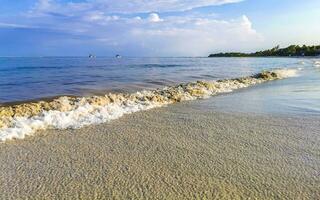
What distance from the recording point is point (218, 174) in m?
4.32

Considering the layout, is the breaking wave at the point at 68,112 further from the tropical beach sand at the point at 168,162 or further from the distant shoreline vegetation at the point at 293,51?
the distant shoreline vegetation at the point at 293,51

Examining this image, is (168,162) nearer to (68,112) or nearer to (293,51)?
(68,112)

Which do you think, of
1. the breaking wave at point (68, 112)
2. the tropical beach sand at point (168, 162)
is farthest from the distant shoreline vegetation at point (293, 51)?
the tropical beach sand at point (168, 162)

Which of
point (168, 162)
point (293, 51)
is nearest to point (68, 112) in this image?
point (168, 162)

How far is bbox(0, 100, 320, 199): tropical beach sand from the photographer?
12.8 ft

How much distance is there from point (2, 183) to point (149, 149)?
80.6 inches

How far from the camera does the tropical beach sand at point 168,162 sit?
3893 millimetres

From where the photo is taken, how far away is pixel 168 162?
15.6ft

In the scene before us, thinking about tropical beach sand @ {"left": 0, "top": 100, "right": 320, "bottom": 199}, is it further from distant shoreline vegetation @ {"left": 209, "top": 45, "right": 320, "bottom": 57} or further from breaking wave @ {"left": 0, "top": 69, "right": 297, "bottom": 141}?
distant shoreline vegetation @ {"left": 209, "top": 45, "right": 320, "bottom": 57}

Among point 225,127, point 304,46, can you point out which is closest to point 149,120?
point 225,127

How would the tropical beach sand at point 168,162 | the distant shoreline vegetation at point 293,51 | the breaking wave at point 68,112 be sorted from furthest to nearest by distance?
the distant shoreline vegetation at point 293,51
the breaking wave at point 68,112
the tropical beach sand at point 168,162

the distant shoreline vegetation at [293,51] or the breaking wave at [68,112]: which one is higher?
the breaking wave at [68,112]

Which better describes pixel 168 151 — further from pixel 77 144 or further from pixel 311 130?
pixel 311 130

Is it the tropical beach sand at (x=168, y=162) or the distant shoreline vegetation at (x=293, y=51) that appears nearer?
the tropical beach sand at (x=168, y=162)
